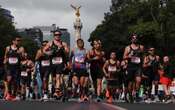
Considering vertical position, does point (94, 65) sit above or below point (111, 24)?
below

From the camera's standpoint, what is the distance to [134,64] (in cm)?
2130

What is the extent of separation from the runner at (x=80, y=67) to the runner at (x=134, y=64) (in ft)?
4.06

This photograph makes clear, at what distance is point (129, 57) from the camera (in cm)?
2139

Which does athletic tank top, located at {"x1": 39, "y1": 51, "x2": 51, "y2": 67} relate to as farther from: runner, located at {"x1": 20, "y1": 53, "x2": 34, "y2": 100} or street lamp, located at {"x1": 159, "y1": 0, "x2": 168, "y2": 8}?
street lamp, located at {"x1": 159, "y1": 0, "x2": 168, "y2": 8}

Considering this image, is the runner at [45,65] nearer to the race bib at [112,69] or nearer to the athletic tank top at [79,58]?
the athletic tank top at [79,58]

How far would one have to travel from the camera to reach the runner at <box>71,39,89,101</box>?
69.8ft

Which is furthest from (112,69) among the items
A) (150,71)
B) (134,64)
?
(134,64)

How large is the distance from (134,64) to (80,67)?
1577 mm

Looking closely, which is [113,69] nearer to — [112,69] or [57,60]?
[112,69]

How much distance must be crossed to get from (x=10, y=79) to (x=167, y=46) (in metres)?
59.2

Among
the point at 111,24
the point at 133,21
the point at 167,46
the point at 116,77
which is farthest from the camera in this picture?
the point at 111,24

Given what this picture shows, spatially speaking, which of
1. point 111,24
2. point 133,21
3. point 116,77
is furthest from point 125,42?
point 116,77

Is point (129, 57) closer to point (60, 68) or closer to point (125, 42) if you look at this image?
point (60, 68)

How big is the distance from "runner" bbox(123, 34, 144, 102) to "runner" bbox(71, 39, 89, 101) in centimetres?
124
